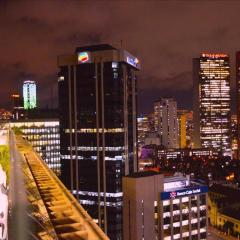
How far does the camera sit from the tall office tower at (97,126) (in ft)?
107

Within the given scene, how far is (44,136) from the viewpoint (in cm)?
5512

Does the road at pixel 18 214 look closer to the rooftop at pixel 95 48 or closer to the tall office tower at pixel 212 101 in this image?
the rooftop at pixel 95 48

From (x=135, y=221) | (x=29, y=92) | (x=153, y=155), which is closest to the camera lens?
(x=135, y=221)

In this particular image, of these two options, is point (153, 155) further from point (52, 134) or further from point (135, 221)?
point (135, 221)

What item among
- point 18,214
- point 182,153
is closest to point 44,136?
point 182,153

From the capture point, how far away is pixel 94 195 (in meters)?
32.5

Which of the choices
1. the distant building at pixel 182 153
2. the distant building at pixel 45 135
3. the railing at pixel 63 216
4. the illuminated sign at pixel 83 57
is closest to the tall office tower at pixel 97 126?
the illuminated sign at pixel 83 57

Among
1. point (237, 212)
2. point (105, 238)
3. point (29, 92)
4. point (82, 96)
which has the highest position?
point (29, 92)

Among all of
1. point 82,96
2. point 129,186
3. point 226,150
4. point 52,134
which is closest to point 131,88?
point 82,96

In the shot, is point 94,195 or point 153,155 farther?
point 153,155

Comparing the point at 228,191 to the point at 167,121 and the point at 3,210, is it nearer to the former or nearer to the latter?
the point at 3,210

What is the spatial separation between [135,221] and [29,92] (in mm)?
75533

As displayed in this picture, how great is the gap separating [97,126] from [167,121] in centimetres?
6761

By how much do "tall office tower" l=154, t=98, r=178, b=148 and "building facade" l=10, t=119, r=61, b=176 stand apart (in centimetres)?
4449
